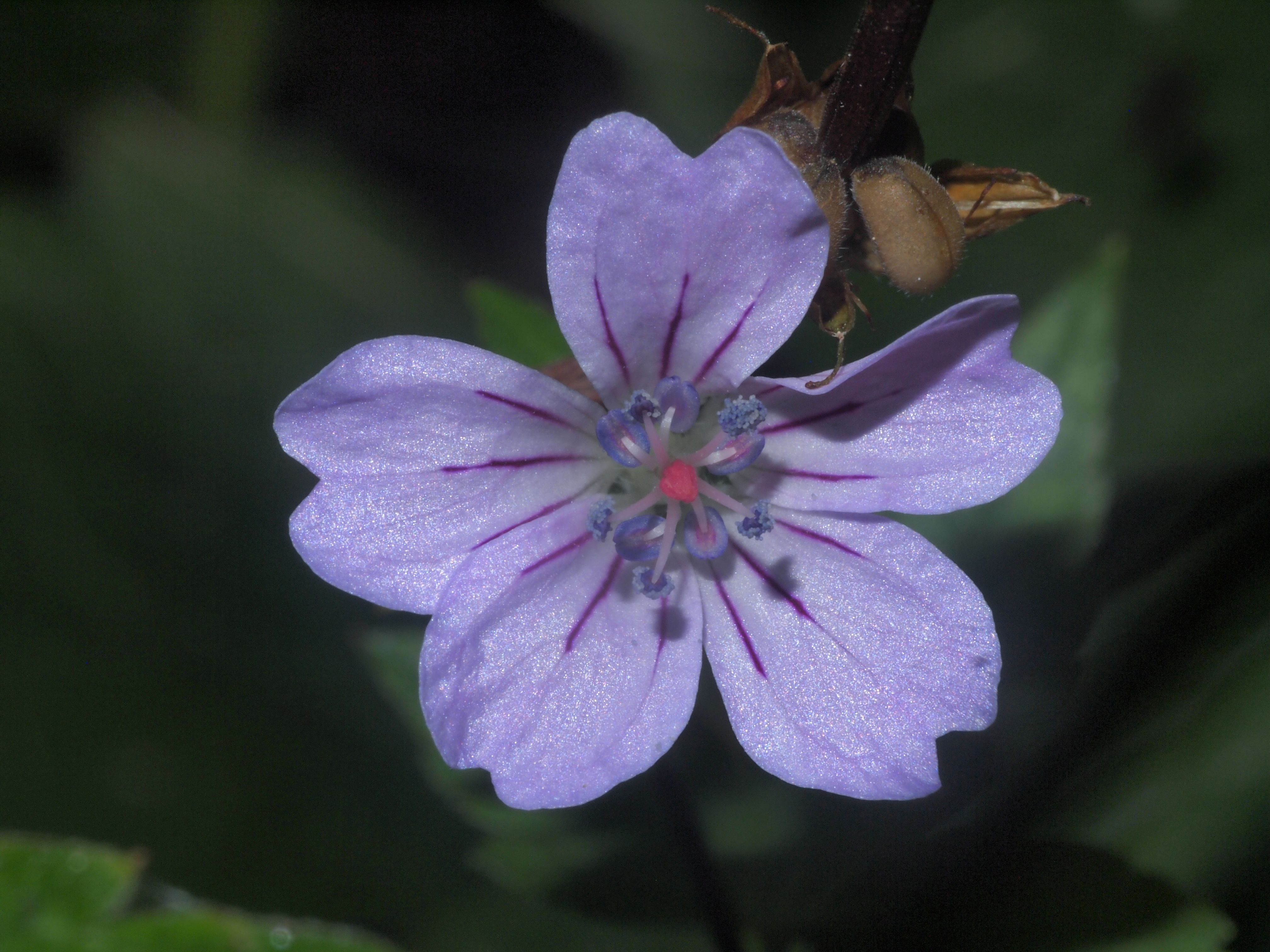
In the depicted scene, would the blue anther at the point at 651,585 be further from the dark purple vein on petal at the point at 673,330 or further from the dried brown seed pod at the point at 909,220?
the dried brown seed pod at the point at 909,220

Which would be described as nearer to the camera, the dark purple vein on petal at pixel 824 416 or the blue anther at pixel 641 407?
the dark purple vein on petal at pixel 824 416

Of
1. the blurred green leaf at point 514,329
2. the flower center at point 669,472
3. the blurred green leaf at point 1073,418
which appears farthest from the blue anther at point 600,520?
the blurred green leaf at point 1073,418

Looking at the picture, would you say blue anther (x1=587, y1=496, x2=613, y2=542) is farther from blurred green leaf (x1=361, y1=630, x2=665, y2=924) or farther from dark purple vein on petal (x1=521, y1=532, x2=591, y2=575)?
blurred green leaf (x1=361, y1=630, x2=665, y2=924)

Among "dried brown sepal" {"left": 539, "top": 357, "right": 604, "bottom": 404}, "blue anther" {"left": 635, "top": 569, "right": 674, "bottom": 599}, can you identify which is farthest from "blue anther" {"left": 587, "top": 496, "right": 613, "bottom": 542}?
"dried brown sepal" {"left": 539, "top": 357, "right": 604, "bottom": 404}

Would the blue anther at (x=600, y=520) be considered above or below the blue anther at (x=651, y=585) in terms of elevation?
above

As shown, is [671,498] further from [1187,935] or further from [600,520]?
[1187,935]

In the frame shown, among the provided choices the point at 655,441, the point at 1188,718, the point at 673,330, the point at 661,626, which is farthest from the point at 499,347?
the point at 1188,718
